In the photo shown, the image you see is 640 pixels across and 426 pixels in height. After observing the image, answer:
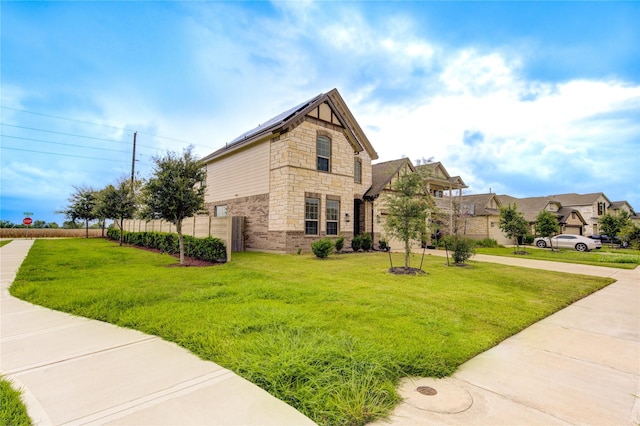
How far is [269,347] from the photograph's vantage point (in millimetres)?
3219

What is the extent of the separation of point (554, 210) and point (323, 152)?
1606 inches

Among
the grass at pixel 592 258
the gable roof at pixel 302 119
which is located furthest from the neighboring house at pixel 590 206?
the gable roof at pixel 302 119

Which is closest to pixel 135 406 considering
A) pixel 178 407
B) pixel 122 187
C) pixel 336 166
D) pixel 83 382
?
pixel 178 407

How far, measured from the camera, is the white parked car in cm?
2552

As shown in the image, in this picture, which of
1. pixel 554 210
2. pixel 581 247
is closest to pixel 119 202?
pixel 581 247

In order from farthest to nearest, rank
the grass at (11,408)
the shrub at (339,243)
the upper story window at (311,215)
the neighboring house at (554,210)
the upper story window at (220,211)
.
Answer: the neighboring house at (554,210) → the upper story window at (220,211) → the shrub at (339,243) → the upper story window at (311,215) → the grass at (11,408)

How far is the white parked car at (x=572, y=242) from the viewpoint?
25516mm

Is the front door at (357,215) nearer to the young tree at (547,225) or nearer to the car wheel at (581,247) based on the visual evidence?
the young tree at (547,225)

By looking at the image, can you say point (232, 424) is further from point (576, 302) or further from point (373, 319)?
point (576, 302)

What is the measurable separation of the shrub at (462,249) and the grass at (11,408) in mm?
12604

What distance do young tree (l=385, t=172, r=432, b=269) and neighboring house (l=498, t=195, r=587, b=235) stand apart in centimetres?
3502

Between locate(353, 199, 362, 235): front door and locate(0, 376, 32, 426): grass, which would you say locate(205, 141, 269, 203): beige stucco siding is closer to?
locate(353, 199, 362, 235): front door

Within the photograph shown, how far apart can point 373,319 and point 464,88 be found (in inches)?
523

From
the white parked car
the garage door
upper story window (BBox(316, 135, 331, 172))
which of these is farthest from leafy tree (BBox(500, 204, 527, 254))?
the garage door
